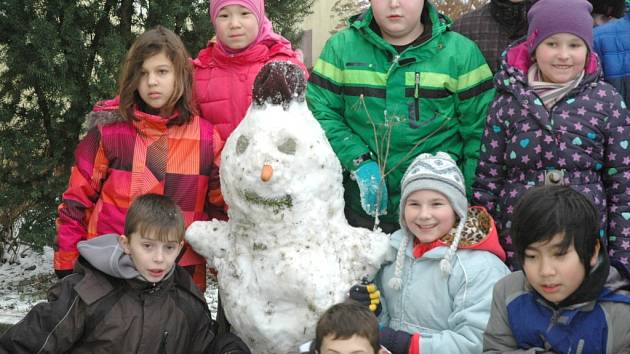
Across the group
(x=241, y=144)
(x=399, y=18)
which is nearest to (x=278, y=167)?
(x=241, y=144)

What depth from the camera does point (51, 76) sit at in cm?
534

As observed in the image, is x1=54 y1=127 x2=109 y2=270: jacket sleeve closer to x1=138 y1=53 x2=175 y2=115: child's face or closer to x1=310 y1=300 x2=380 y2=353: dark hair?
x1=138 y1=53 x2=175 y2=115: child's face

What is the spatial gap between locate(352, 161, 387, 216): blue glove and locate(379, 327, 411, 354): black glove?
2.03ft

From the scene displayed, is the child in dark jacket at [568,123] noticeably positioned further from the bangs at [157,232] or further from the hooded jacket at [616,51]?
the bangs at [157,232]

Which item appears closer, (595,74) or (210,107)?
(595,74)

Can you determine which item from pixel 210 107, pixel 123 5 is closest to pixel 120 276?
pixel 210 107

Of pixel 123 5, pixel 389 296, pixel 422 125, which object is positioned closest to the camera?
pixel 389 296

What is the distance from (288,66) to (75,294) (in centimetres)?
129

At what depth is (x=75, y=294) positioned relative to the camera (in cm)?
304

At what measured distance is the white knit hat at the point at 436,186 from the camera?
3113mm

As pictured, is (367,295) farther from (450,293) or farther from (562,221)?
(562,221)

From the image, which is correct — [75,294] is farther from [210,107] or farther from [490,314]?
[490,314]

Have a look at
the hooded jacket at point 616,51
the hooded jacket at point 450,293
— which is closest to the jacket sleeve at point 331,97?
the hooded jacket at point 450,293

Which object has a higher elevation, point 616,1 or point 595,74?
point 616,1
